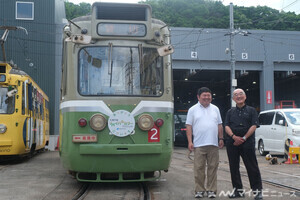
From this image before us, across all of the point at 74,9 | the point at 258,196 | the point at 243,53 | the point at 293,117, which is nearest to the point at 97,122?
the point at 258,196

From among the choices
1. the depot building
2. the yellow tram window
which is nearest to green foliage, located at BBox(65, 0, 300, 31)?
the depot building

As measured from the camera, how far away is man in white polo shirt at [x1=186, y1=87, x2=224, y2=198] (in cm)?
599

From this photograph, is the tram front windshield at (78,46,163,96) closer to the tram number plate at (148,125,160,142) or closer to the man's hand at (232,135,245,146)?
the tram number plate at (148,125,160,142)

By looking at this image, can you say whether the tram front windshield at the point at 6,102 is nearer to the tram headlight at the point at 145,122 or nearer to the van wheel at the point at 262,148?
the tram headlight at the point at 145,122

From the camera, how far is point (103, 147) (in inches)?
251

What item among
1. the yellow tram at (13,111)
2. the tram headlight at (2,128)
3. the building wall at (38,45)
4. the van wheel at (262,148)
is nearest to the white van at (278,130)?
the van wheel at (262,148)

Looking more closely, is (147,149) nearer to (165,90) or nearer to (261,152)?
(165,90)

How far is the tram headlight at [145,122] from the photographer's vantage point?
259 inches

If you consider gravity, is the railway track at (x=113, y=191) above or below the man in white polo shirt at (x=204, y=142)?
below

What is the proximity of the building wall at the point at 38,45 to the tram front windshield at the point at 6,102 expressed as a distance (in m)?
11.9

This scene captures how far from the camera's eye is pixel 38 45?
23516 mm

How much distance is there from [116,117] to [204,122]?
5.04 feet

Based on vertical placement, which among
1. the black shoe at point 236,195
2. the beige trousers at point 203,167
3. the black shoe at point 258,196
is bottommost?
the black shoe at point 236,195

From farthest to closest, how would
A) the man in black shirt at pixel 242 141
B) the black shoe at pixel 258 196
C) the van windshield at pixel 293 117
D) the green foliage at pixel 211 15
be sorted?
the green foliage at pixel 211 15 → the van windshield at pixel 293 117 → the man in black shirt at pixel 242 141 → the black shoe at pixel 258 196
